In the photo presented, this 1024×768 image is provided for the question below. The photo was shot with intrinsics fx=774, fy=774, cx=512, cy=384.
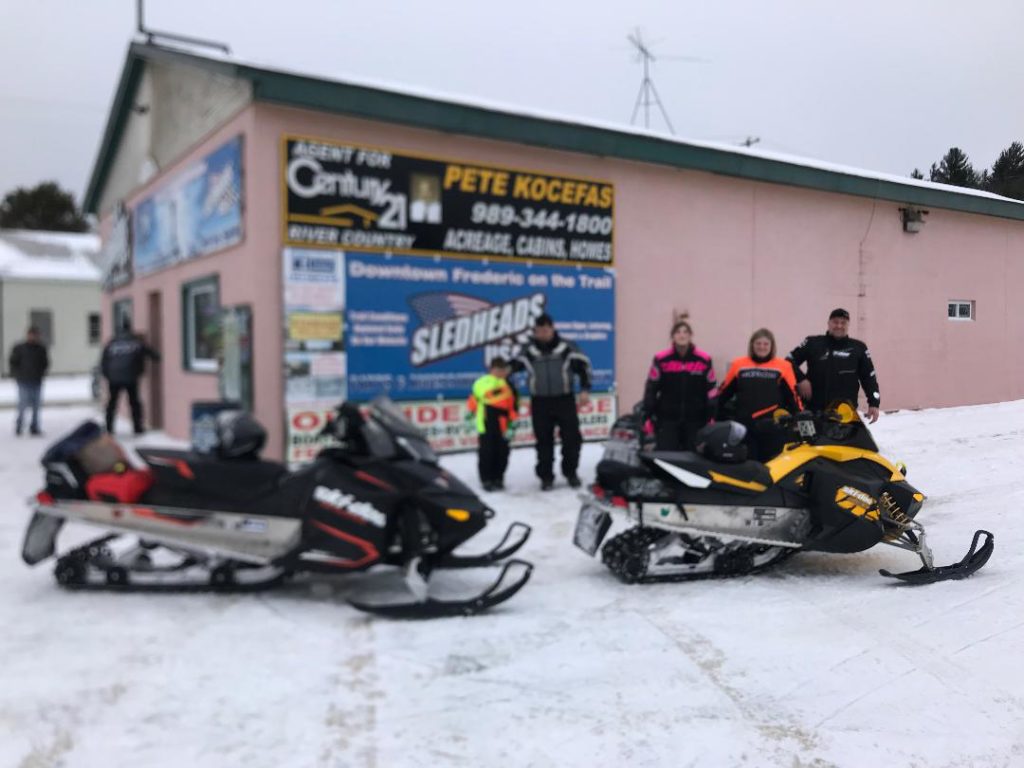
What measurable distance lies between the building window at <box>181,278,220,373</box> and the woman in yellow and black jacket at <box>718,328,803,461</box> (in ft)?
21.0

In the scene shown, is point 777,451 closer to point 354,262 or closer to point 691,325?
point 691,325

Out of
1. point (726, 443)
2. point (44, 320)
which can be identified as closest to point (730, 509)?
point (726, 443)

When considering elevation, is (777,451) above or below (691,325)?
below

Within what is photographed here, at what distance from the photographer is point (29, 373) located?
10828 millimetres

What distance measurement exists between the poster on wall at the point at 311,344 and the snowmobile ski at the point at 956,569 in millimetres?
5459

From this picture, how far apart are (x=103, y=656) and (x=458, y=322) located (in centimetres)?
572

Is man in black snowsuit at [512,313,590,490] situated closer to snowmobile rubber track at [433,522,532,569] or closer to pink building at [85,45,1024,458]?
pink building at [85,45,1024,458]

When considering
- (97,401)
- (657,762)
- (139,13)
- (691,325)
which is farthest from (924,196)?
(97,401)

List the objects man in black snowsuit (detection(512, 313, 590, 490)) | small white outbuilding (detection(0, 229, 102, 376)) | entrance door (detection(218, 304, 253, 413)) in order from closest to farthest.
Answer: man in black snowsuit (detection(512, 313, 590, 490)), entrance door (detection(218, 304, 253, 413)), small white outbuilding (detection(0, 229, 102, 376))

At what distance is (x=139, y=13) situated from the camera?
10250mm

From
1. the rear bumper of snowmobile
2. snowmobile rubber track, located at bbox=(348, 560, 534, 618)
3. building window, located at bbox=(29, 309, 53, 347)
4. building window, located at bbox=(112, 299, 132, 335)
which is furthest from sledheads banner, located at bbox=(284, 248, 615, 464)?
building window, located at bbox=(29, 309, 53, 347)

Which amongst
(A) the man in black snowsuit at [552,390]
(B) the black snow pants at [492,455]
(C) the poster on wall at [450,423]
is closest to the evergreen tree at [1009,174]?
(A) the man in black snowsuit at [552,390]

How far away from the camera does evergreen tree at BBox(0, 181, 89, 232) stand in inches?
1554

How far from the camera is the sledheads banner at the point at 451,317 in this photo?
8.06 metres
